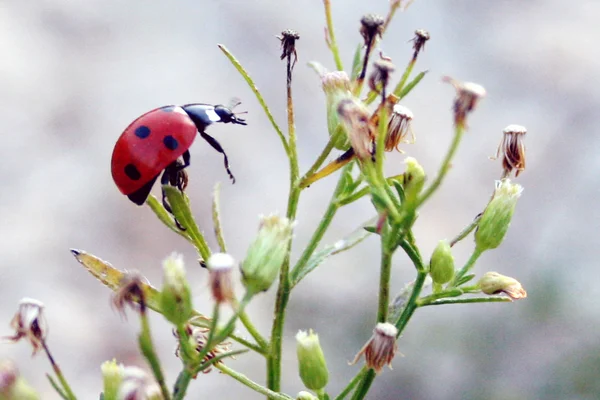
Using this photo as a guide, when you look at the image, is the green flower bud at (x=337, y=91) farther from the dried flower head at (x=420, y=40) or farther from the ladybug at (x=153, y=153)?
the ladybug at (x=153, y=153)

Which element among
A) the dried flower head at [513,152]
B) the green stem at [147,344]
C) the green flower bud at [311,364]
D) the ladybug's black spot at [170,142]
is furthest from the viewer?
the ladybug's black spot at [170,142]

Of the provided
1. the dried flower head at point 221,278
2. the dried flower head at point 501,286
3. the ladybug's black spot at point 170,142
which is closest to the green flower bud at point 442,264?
the dried flower head at point 501,286

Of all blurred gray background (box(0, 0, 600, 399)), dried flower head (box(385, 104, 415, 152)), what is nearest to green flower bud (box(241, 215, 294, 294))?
dried flower head (box(385, 104, 415, 152))

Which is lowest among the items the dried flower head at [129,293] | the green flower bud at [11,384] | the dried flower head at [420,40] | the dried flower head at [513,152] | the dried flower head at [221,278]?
the green flower bud at [11,384]

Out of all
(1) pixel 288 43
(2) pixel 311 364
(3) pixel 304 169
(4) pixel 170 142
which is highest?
(3) pixel 304 169

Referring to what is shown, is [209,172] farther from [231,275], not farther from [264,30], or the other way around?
[231,275]

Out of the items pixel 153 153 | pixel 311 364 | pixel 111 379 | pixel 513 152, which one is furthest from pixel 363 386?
pixel 153 153

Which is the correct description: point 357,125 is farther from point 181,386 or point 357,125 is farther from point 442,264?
point 181,386
